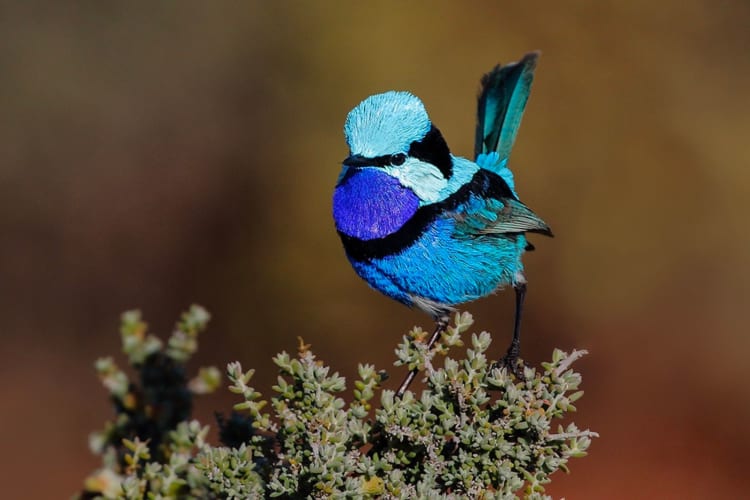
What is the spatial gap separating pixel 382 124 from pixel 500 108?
45.9 inches

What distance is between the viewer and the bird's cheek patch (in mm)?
2672

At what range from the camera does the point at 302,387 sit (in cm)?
207

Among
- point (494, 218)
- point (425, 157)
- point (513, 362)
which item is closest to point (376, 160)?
point (425, 157)

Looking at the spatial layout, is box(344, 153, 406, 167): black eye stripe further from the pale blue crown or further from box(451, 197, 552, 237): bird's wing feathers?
box(451, 197, 552, 237): bird's wing feathers

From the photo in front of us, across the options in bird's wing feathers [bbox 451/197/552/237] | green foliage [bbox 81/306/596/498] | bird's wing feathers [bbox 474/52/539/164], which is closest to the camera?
green foliage [bbox 81/306/596/498]

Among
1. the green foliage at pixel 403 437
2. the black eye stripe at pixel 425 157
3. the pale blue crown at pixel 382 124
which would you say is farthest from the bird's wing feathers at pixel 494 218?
the green foliage at pixel 403 437

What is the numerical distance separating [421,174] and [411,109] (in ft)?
0.69

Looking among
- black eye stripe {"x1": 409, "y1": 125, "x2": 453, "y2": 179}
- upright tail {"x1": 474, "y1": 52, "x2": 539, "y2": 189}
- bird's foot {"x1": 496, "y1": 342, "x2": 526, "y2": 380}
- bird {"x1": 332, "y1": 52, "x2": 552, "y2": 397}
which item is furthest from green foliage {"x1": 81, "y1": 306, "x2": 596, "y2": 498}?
upright tail {"x1": 474, "y1": 52, "x2": 539, "y2": 189}

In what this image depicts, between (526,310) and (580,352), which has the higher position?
(526,310)

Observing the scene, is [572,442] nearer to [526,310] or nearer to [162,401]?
[162,401]

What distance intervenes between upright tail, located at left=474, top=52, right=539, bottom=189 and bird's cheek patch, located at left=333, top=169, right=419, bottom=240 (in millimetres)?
1033

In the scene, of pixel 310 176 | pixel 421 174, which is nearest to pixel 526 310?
pixel 310 176

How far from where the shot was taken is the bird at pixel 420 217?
→ 2.62 m

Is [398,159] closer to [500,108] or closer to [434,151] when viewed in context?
[434,151]
